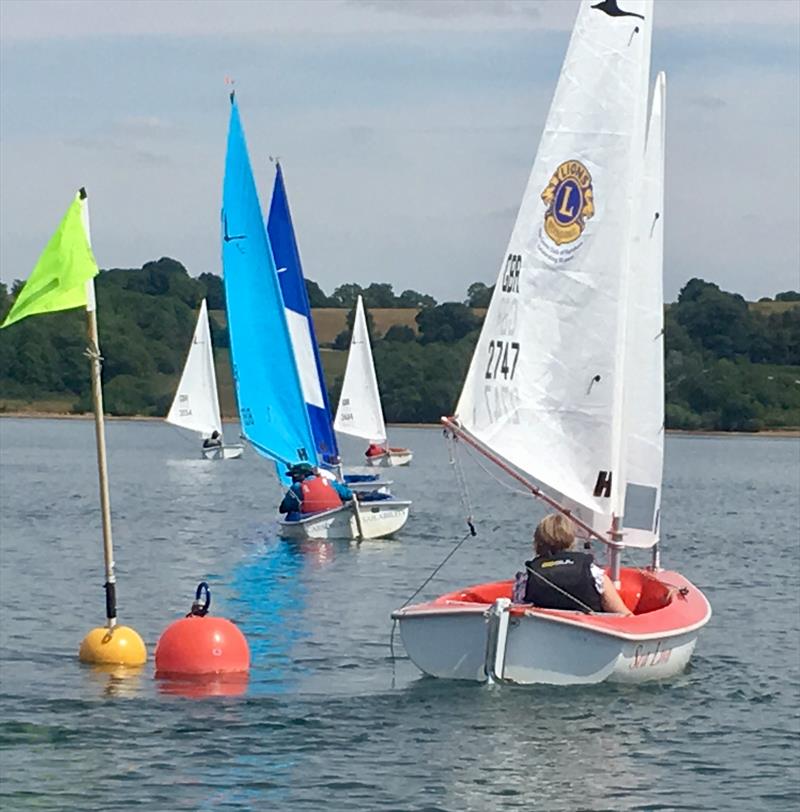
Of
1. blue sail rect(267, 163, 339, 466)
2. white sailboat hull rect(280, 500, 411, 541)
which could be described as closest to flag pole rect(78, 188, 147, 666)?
white sailboat hull rect(280, 500, 411, 541)

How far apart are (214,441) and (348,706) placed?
60.2 meters

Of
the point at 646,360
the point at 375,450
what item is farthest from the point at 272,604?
the point at 375,450

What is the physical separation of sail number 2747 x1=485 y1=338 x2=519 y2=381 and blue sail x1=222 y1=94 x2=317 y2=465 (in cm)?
1689

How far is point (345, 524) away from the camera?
117 ft

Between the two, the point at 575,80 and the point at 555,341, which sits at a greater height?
the point at 575,80

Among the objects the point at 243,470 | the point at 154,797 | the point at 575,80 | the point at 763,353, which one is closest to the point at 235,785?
the point at 154,797

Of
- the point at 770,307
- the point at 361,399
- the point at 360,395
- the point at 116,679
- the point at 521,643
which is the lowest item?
the point at 116,679

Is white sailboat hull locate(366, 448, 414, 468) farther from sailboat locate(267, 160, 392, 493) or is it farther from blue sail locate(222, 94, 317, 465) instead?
blue sail locate(222, 94, 317, 465)

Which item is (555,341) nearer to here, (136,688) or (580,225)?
(580,225)

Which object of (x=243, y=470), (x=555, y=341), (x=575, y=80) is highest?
(x=575, y=80)

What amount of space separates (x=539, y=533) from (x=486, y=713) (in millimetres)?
1783

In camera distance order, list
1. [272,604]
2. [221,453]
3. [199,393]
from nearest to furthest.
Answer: [272,604] → [221,453] → [199,393]

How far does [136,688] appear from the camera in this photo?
1845cm

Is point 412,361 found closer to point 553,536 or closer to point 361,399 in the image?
point 361,399
